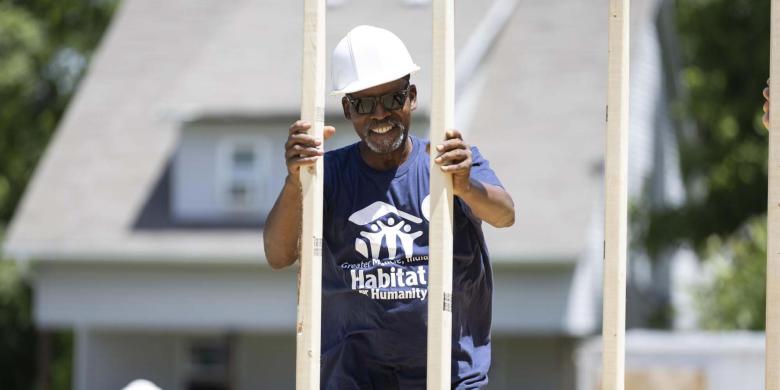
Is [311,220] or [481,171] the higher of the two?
[481,171]

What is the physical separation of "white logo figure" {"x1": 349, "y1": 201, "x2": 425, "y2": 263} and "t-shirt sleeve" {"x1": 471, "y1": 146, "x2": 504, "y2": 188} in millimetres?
223

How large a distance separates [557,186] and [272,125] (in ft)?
14.6

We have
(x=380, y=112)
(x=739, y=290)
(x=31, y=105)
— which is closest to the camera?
(x=380, y=112)

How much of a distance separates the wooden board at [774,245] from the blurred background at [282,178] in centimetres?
1609

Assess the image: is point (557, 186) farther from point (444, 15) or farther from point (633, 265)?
point (444, 15)

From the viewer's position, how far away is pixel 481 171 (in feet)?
14.9

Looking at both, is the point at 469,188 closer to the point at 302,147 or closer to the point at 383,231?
the point at 383,231

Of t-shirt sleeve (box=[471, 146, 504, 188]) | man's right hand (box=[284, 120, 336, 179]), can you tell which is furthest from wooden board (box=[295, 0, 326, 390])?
t-shirt sleeve (box=[471, 146, 504, 188])

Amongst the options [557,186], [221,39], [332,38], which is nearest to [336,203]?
[332,38]

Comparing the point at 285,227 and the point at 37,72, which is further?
the point at 37,72

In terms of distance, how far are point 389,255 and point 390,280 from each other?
0.25 feet

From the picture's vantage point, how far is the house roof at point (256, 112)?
21.8 metres

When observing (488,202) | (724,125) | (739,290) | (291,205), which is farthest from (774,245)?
(724,125)

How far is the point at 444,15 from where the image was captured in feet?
14.0
